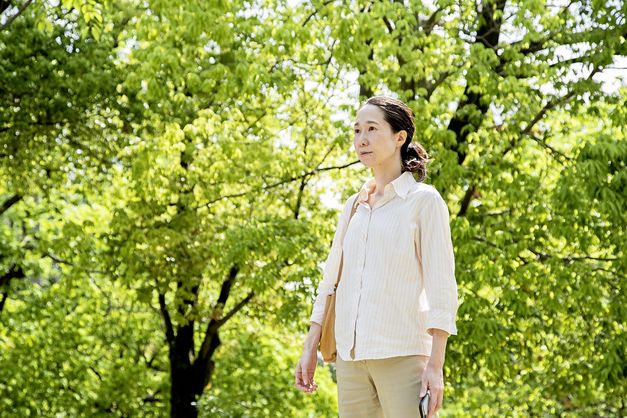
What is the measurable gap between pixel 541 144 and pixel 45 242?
7.42 metres

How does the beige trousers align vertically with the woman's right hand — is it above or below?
below

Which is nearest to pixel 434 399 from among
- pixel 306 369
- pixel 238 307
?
pixel 306 369

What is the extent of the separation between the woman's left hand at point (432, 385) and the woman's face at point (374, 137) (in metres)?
0.73

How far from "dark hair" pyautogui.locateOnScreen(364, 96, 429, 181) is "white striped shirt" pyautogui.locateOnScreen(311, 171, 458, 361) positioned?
0.09m

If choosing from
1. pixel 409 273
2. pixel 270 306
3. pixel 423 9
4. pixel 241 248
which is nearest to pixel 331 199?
pixel 270 306

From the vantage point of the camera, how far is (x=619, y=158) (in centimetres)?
877

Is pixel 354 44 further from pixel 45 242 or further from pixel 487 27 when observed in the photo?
pixel 45 242

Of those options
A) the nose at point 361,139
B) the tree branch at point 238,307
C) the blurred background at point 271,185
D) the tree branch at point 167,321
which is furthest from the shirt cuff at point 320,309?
the tree branch at point 167,321

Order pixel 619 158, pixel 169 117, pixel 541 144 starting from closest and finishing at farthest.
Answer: pixel 619 158 → pixel 541 144 → pixel 169 117

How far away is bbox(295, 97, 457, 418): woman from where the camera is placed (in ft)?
10.2

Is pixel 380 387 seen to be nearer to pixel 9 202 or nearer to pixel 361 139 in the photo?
pixel 361 139

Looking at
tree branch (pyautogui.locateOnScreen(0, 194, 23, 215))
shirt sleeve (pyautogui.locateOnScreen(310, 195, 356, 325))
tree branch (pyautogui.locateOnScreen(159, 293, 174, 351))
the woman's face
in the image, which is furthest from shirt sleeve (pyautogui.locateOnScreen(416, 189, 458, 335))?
tree branch (pyautogui.locateOnScreen(0, 194, 23, 215))

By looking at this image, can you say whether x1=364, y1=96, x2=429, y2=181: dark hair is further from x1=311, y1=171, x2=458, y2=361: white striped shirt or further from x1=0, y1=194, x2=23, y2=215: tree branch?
x1=0, y1=194, x2=23, y2=215: tree branch

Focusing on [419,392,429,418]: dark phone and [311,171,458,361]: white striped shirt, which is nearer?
[419,392,429,418]: dark phone
